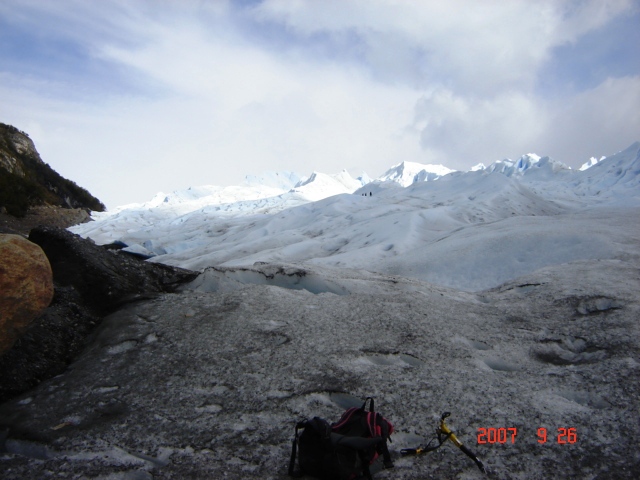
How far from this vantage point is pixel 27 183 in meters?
33.8

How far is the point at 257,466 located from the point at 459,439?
1.62 m

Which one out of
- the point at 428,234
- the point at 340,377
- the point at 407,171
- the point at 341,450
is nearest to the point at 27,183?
the point at 428,234

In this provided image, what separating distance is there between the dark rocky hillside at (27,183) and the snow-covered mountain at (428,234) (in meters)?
4.08

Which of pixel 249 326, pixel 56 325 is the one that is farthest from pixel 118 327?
pixel 249 326

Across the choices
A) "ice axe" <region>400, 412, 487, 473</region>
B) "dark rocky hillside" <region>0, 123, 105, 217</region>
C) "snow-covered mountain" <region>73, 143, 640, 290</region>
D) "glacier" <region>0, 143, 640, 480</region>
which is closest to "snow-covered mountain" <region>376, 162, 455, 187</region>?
"snow-covered mountain" <region>73, 143, 640, 290</region>

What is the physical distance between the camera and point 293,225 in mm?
32125

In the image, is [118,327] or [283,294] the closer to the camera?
[118,327]

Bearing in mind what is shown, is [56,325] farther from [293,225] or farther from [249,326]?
[293,225]

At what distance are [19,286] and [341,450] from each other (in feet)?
13.8

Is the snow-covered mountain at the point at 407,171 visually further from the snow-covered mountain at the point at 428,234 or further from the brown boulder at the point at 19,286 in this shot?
the brown boulder at the point at 19,286

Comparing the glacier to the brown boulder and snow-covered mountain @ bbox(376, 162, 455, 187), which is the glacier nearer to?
the brown boulder

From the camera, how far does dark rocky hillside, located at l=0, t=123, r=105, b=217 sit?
28.5 m

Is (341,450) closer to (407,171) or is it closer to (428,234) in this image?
(428,234)

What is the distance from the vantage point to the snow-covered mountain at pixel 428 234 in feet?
42.1
